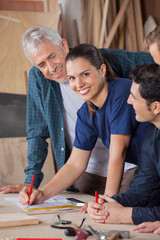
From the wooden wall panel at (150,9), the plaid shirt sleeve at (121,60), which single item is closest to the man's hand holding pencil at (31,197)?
the plaid shirt sleeve at (121,60)

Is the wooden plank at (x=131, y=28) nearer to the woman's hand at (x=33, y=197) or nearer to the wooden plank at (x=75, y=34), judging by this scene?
the wooden plank at (x=75, y=34)

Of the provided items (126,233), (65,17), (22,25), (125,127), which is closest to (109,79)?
(125,127)

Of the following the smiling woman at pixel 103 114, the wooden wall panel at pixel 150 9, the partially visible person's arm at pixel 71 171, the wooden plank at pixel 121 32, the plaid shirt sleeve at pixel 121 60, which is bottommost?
the partially visible person's arm at pixel 71 171

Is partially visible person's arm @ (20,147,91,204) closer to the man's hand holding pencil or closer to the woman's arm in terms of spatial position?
the man's hand holding pencil

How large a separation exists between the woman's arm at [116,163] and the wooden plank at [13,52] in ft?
7.33

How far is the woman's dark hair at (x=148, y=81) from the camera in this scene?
5.86 feet

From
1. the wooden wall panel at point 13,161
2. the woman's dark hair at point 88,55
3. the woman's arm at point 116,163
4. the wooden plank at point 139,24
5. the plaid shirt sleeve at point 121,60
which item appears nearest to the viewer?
the woman's arm at point 116,163

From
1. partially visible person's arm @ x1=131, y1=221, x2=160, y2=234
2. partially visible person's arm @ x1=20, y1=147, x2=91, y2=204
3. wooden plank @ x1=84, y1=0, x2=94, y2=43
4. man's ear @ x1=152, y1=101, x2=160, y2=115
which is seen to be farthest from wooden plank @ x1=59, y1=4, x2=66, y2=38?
partially visible person's arm @ x1=131, y1=221, x2=160, y2=234

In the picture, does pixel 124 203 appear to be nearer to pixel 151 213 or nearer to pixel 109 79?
pixel 151 213

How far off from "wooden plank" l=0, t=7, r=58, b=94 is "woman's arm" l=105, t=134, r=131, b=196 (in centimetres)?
223

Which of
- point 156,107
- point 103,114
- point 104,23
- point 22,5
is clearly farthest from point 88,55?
point 104,23

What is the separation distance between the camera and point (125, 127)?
1.98 meters

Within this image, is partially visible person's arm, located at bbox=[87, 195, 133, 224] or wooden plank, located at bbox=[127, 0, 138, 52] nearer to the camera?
partially visible person's arm, located at bbox=[87, 195, 133, 224]

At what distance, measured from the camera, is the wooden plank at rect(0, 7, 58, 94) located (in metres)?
3.97
